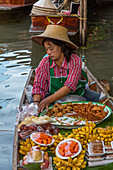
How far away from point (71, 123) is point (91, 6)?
13041 mm

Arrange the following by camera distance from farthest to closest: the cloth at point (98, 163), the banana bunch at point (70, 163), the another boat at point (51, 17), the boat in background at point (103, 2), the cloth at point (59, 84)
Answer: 1. the boat in background at point (103, 2)
2. the another boat at point (51, 17)
3. the cloth at point (59, 84)
4. the cloth at point (98, 163)
5. the banana bunch at point (70, 163)

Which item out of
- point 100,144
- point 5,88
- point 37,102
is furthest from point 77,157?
point 5,88

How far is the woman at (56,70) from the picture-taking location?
→ 10.4ft

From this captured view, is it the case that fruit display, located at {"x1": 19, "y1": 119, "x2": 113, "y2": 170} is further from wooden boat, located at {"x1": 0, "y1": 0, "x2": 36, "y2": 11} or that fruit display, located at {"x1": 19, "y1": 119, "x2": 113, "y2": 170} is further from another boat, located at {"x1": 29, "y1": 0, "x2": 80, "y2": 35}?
wooden boat, located at {"x1": 0, "y1": 0, "x2": 36, "y2": 11}

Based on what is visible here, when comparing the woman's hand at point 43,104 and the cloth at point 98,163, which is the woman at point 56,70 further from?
the cloth at point 98,163

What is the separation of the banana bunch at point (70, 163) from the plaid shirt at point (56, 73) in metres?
1.07

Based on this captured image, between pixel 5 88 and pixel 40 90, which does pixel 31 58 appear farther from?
pixel 40 90

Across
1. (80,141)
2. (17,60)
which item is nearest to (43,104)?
(80,141)

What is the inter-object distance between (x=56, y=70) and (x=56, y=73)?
38mm

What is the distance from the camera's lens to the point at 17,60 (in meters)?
6.95

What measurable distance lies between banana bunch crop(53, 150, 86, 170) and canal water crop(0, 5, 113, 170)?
4.04 feet

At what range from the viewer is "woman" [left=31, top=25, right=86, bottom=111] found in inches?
125

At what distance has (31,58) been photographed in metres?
7.16

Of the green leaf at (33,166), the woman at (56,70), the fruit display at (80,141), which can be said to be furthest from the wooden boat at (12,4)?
the green leaf at (33,166)
